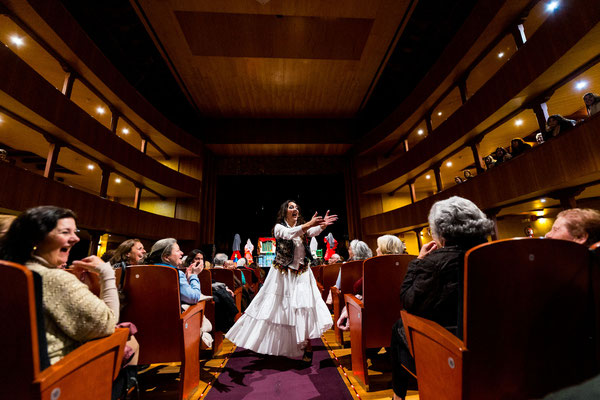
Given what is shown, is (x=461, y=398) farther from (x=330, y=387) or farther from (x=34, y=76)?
(x=34, y=76)

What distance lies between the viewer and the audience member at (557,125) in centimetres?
418

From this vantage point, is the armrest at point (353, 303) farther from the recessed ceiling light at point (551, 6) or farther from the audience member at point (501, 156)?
the recessed ceiling light at point (551, 6)

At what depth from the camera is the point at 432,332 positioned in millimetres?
998

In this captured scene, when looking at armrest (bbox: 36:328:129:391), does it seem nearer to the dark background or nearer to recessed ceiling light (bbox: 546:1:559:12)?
recessed ceiling light (bbox: 546:1:559:12)

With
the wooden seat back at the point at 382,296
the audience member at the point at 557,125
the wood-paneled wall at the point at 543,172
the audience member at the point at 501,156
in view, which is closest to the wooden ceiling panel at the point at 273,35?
the audience member at the point at 501,156

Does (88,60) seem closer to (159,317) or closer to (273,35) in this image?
(273,35)

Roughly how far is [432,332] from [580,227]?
2.95ft

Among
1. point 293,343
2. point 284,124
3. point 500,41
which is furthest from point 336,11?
point 293,343

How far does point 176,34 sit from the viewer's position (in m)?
6.79

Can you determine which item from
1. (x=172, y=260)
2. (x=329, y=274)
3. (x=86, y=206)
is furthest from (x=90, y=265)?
(x=86, y=206)

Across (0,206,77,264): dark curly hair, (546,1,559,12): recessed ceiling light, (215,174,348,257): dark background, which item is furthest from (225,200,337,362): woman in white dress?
(215,174,348,257): dark background

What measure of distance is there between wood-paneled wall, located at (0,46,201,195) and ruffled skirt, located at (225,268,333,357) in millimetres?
5609

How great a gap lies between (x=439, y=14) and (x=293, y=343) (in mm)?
7870

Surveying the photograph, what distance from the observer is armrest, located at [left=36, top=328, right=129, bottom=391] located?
0.72 m
